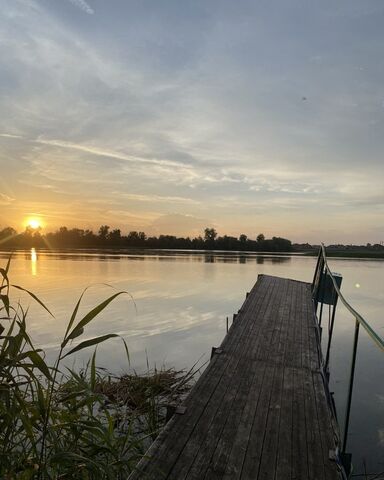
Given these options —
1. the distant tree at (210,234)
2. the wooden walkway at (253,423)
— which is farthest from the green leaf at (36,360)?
the distant tree at (210,234)

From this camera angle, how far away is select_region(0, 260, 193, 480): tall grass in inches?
113

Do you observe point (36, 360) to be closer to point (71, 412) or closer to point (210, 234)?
point (71, 412)

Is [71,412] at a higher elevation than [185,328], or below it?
higher

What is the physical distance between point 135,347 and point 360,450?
7666 mm

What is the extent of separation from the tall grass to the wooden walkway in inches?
17.4

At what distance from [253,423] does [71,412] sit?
202 cm

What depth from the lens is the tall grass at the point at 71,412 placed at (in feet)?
9.41

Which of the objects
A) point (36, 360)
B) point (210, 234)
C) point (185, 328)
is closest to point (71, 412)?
point (36, 360)

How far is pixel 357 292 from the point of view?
27.8 m

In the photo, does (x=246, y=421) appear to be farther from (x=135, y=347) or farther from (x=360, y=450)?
(x=135, y=347)

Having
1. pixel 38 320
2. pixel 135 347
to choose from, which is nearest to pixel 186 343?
pixel 135 347

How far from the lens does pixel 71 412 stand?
377 centimetres

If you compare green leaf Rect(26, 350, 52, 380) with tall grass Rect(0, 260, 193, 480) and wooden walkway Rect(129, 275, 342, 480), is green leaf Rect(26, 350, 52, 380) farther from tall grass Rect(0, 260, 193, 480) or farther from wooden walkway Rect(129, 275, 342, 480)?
wooden walkway Rect(129, 275, 342, 480)

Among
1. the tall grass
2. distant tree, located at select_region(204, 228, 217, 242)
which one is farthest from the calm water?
distant tree, located at select_region(204, 228, 217, 242)
